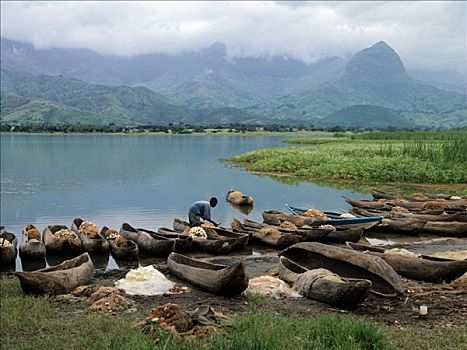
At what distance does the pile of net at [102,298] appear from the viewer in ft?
33.1

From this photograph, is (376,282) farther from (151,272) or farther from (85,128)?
(85,128)

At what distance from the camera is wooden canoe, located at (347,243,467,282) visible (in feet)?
38.4

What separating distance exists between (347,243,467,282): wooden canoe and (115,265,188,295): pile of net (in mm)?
5064

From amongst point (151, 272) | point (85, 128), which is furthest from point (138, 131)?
point (151, 272)

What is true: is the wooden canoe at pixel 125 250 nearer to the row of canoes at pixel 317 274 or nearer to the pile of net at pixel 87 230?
the pile of net at pixel 87 230

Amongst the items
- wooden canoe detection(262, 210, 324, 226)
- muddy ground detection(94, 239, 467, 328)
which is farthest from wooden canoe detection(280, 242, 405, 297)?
wooden canoe detection(262, 210, 324, 226)

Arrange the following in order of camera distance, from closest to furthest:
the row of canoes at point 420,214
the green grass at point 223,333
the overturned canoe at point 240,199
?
the green grass at point 223,333 < the row of canoes at point 420,214 < the overturned canoe at point 240,199

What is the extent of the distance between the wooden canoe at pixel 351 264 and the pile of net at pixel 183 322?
3.63 m

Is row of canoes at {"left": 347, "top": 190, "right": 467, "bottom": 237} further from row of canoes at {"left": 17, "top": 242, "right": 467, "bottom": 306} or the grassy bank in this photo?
the grassy bank

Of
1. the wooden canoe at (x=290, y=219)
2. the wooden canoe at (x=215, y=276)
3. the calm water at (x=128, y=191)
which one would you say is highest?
the wooden canoe at (x=215, y=276)

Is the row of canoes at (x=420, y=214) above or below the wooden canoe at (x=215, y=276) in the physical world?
below

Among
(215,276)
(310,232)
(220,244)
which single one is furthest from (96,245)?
(215,276)

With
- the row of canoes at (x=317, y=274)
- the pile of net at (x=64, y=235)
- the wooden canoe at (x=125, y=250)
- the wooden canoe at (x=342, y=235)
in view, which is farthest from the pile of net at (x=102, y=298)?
the wooden canoe at (x=342, y=235)

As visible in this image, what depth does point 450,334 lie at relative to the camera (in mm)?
8055
